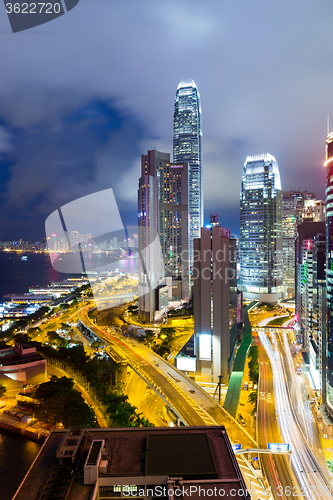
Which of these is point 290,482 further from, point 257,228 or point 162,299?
point 257,228

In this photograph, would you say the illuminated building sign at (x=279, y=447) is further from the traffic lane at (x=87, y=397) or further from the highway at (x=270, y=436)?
the traffic lane at (x=87, y=397)

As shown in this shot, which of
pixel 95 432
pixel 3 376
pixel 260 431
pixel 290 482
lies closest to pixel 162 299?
pixel 3 376

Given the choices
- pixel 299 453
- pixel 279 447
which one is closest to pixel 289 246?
pixel 299 453

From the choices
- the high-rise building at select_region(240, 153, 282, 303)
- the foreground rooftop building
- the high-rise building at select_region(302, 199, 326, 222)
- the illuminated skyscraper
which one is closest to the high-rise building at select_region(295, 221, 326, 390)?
the high-rise building at select_region(302, 199, 326, 222)

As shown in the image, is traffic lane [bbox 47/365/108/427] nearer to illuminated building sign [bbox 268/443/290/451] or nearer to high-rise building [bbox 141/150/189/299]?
illuminated building sign [bbox 268/443/290/451]

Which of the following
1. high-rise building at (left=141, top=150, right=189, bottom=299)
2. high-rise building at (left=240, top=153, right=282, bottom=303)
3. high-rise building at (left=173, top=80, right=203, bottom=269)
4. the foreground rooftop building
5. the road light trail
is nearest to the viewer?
the foreground rooftop building

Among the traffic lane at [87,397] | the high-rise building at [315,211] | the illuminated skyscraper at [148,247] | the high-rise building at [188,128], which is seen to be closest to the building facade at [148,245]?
the illuminated skyscraper at [148,247]

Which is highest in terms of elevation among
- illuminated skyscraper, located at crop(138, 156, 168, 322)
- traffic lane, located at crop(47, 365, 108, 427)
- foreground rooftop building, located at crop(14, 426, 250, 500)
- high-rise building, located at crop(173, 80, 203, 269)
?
high-rise building, located at crop(173, 80, 203, 269)
